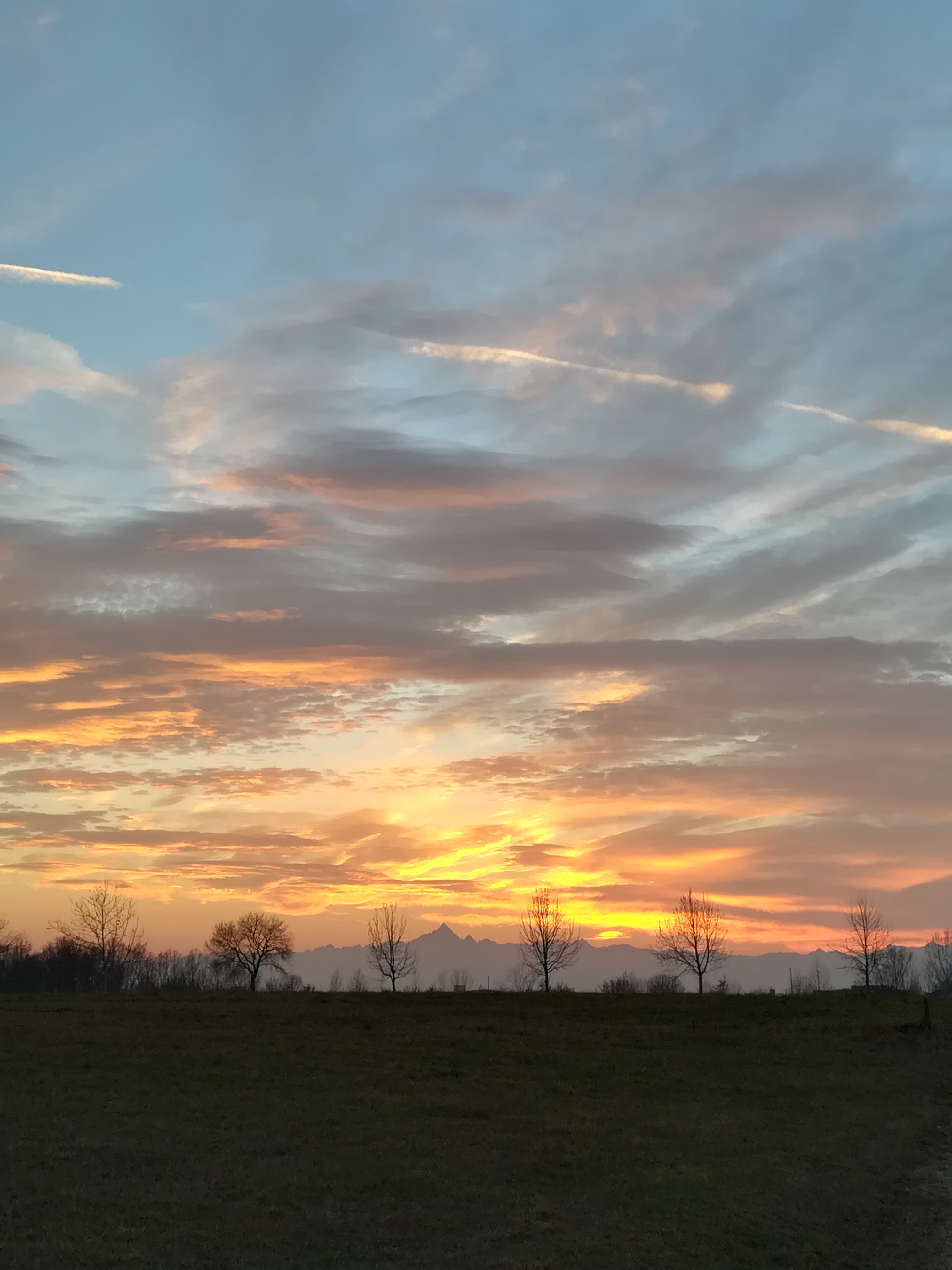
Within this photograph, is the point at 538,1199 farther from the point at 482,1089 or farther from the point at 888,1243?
the point at 482,1089

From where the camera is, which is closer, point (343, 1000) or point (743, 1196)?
point (743, 1196)

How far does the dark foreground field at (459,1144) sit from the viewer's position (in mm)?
17906

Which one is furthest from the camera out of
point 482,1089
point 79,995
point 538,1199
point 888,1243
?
point 79,995

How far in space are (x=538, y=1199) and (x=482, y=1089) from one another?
14006 millimetres

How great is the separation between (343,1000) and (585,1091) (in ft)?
91.0

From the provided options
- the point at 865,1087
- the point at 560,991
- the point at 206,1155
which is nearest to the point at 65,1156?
the point at 206,1155

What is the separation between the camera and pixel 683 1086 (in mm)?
36281

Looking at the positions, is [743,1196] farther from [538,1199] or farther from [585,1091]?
[585,1091]

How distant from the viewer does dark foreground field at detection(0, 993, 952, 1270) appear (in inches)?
705

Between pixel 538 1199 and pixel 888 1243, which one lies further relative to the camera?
pixel 538 1199

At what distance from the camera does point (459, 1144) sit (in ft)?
85.1

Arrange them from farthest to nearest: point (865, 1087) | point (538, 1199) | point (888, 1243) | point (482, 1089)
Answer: point (865, 1087) → point (482, 1089) → point (538, 1199) → point (888, 1243)

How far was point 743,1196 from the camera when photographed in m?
21.2

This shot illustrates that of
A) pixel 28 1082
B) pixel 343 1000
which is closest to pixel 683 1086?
pixel 28 1082
